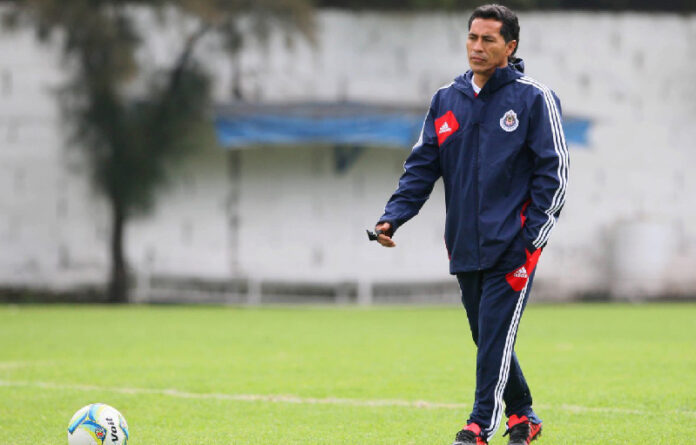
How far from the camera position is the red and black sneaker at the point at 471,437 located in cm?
584

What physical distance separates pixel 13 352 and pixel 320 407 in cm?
555

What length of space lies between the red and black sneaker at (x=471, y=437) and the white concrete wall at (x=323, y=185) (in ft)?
54.8

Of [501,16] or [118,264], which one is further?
[118,264]

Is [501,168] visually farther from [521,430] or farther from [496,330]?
[521,430]

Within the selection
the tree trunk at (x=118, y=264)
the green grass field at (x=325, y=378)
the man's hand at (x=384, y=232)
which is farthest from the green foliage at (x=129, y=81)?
the man's hand at (x=384, y=232)

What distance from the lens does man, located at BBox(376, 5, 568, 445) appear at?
19.3 ft

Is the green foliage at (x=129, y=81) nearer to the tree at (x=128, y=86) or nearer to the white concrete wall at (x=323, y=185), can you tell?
the tree at (x=128, y=86)

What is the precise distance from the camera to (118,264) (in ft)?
73.7

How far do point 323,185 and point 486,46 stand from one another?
57.1 feet

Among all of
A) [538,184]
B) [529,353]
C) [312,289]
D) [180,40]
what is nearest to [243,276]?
[312,289]

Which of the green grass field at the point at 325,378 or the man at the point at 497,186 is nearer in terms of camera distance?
the man at the point at 497,186

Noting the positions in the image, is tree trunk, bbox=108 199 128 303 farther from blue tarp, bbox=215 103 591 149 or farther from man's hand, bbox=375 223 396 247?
man's hand, bbox=375 223 396 247

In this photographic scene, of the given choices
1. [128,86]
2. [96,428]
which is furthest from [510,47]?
[128,86]

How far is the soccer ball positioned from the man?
1737 mm
